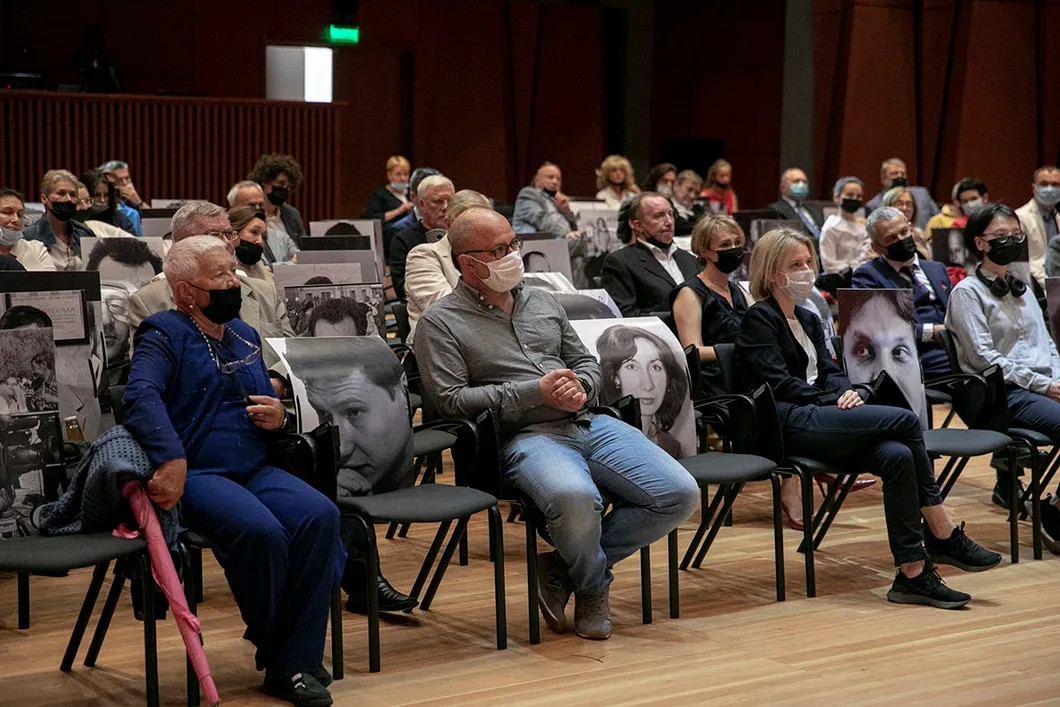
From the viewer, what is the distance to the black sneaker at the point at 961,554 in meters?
4.63

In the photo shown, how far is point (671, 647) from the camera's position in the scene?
4.05 m

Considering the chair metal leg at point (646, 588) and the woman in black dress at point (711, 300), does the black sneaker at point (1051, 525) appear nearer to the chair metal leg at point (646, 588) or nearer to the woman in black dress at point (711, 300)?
the woman in black dress at point (711, 300)

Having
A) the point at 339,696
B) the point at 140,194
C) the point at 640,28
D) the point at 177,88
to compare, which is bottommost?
the point at 339,696

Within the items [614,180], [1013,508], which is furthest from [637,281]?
[614,180]

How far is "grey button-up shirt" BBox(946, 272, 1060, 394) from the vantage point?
5.35m

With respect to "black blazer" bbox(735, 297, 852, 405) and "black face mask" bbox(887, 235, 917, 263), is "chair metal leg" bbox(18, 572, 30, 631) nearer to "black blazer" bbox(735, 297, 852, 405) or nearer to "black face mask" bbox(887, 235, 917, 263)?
"black blazer" bbox(735, 297, 852, 405)

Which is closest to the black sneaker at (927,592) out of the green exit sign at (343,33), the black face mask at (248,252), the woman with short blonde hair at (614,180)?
the black face mask at (248,252)

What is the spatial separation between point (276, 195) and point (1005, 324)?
4.14 meters

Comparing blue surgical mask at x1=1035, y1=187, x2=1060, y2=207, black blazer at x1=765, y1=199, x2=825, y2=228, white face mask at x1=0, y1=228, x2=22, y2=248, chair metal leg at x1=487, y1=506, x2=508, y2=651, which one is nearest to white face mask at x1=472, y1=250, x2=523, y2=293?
chair metal leg at x1=487, y1=506, x2=508, y2=651

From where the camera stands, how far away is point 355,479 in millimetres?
3990

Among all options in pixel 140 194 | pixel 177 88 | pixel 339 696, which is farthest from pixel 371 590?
pixel 177 88

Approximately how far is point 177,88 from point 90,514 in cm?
1021

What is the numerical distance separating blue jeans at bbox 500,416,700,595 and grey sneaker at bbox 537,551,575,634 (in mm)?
80

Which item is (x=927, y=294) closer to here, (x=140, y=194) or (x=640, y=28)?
(x=140, y=194)
